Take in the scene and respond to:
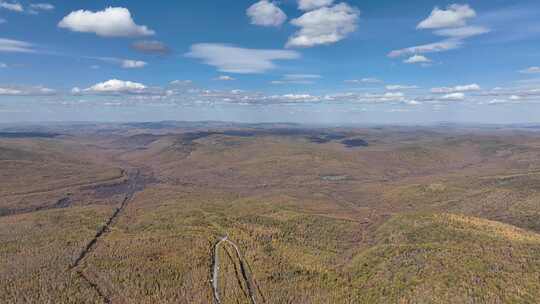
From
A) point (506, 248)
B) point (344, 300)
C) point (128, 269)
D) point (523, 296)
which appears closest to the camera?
point (523, 296)

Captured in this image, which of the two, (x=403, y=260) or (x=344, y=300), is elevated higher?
(x=403, y=260)

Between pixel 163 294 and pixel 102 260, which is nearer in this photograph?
pixel 163 294

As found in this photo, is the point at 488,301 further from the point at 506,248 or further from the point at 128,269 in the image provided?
the point at 128,269

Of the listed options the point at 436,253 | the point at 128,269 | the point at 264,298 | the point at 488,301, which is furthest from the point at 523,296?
the point at 128,269

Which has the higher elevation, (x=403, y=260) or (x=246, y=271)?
(x=403, y=260)

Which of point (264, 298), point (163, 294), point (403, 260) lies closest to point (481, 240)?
point (403, 260)

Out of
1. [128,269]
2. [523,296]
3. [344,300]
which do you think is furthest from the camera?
[128,269]

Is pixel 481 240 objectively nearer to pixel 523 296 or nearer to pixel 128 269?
pixel 523 296

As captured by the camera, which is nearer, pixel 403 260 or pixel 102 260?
pixel 403 260

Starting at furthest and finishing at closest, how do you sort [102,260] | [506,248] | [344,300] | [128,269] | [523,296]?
1. [102,260]
2. [128,269]
3. [506,248]
4. [344,300]
5. [523,296]
